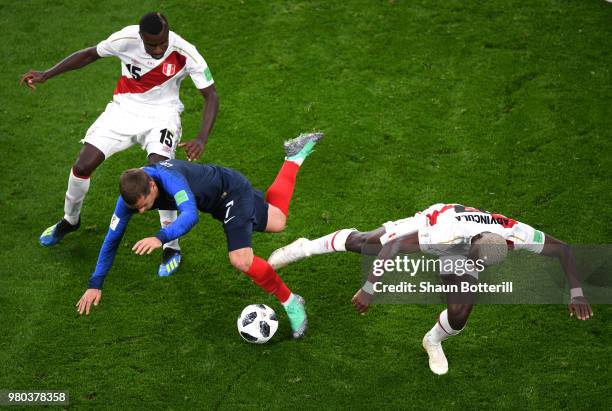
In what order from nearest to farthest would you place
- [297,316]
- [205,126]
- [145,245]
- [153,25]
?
[145,245]
[297,316]
[153,25]
[205,126]

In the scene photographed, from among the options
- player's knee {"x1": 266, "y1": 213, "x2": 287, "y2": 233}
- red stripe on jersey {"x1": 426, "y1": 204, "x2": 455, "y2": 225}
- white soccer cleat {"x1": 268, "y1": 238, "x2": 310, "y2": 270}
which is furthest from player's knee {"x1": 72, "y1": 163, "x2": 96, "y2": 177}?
red stripe on jersey {"x1": 426, "y1": 204, "x2": 455, "y2": 225}

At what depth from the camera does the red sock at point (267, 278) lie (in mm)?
6434

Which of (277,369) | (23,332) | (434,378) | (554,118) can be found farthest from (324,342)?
(554,118)

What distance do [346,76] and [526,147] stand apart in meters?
2.29

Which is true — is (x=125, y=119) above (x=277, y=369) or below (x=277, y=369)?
above

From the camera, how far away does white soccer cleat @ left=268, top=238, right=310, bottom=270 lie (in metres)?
7.05

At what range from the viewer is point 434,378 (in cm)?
640

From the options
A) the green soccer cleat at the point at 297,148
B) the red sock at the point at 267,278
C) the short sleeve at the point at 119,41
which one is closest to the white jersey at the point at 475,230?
the red sock at the point at 267,278

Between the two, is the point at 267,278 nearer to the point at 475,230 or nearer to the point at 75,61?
the point at 475,230

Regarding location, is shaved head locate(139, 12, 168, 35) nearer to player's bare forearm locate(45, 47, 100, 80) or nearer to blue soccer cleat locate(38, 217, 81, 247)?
player's bare forearm locate(45, 47, 100, 80)

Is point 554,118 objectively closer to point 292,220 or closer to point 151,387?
point 292,220

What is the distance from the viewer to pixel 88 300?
594cm

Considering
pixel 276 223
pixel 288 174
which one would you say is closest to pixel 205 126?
pixel 288 174

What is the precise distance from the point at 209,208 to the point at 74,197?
1.55 meters
